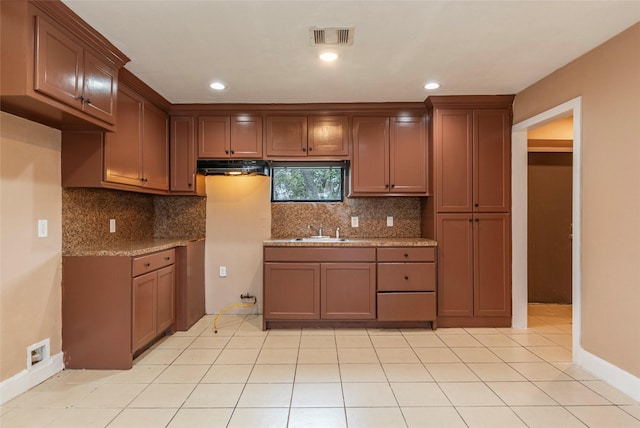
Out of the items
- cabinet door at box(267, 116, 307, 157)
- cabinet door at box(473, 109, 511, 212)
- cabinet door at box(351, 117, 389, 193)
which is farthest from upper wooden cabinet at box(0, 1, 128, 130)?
cabinet door at box(473, 109, 511, 212)

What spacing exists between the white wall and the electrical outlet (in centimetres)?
176

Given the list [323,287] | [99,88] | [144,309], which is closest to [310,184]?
[323,287]

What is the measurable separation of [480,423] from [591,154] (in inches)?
80.0

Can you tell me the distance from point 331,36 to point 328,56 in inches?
10.8

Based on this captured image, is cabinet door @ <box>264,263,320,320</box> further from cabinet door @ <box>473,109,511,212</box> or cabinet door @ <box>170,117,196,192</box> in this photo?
cabinet door @ <box>473,109,511,212</box>

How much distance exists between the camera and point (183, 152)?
3734mm

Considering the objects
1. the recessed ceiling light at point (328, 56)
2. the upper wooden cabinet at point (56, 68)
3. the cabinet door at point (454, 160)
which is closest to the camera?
the upper wooden cabinet at point (56, 68)

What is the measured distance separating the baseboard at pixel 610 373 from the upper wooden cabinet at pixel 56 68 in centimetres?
387

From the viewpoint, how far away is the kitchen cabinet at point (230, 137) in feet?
12.2

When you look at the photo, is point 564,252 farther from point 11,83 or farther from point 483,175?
point 11,83

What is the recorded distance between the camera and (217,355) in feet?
9.34

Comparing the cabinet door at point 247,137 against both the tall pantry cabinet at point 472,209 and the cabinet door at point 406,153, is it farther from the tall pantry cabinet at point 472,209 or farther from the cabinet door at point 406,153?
the tall pantry cabinet at point 472,209

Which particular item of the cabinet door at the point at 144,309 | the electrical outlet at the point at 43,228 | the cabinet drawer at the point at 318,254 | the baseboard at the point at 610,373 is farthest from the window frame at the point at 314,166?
the baseboard at the point at 610,373

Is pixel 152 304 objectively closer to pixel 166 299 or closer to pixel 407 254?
pixel 166 299
